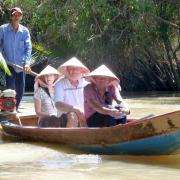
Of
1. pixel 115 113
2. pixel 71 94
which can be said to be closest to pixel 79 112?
pixel 71 94

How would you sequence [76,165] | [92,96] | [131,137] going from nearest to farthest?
[76,165] → [131,137] → [92,96]

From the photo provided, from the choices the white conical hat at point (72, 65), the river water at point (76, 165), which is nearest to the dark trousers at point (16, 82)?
the white conical hat at point (72, 65)

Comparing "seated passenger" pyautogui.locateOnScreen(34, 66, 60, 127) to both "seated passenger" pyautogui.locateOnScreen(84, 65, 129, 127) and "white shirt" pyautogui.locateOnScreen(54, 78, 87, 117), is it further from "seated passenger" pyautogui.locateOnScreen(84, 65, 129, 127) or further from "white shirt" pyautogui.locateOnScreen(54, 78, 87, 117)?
"seated passenger" pyautogui.locateOnScreen(84, 65, 129, 127)

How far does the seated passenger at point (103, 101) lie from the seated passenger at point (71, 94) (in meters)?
0.15

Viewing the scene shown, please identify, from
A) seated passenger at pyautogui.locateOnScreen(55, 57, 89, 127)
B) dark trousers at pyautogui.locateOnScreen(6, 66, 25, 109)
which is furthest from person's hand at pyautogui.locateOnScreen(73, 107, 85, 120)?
dark trousers at pyautogui.locateOnScreen(6, 66, 25, 109)

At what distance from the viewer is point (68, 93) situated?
6.11 m

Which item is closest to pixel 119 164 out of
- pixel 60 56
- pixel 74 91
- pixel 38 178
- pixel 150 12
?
pixel 38 178

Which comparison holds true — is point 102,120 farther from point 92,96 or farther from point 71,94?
point 71,94

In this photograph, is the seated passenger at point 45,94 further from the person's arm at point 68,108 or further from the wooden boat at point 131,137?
the wooden boat at point 131,137

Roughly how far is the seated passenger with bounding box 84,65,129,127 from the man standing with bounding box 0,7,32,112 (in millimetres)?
2498

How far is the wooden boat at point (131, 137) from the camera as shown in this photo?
203 inches

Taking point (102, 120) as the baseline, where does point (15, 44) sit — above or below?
above

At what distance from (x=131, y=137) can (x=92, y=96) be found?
2.15 feet

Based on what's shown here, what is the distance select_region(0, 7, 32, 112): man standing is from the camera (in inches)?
326
